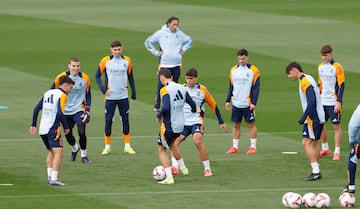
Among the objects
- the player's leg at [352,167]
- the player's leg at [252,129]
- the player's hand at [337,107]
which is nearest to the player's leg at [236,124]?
the player's leg at [252,129]

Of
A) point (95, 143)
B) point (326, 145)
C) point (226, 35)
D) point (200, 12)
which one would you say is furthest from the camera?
point (200, 12)

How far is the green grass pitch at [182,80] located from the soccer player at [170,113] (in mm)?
543

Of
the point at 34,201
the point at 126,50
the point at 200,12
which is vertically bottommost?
the point at 34,201

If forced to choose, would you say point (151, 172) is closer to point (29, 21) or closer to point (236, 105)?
point (236, 105)

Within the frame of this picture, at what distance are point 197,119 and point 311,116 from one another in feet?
7.18

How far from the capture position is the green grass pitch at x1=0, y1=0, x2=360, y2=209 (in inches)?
781

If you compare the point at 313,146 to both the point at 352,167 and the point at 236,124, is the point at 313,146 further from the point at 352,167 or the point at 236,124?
the point at 236,124

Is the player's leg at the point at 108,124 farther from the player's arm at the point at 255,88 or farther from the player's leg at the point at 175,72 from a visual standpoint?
the player's leg at the point at 175,72

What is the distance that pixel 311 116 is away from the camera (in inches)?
823

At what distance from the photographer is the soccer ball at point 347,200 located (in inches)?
717

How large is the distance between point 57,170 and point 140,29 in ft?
84.1

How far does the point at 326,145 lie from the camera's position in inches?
918

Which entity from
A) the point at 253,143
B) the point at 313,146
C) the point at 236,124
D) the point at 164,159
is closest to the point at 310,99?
the point at 313,146

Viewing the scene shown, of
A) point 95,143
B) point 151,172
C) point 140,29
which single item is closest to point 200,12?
point 140,29
